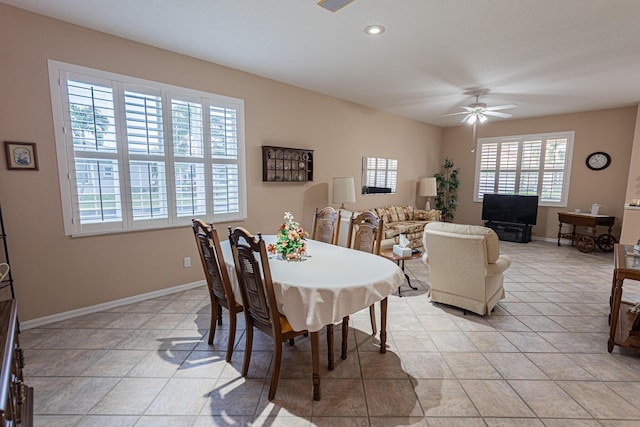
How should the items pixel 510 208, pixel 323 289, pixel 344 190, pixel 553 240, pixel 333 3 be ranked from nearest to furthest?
pixel 323 289, pixel 333 3, pixel 344 190, pixel 553 240, pixel 510 208

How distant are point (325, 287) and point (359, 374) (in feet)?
2.93

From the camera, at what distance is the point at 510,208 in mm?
7016

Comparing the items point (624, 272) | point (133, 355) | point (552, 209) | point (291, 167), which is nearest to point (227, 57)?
point (291, 167)

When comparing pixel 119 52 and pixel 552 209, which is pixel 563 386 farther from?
pixel 552 209

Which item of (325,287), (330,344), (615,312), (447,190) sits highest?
(447,190)

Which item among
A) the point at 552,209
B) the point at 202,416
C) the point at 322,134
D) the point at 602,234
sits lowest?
the point at 202,416

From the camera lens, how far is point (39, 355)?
95.0 inches

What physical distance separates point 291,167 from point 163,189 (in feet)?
6.20

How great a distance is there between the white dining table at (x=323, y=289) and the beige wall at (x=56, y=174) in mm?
1759

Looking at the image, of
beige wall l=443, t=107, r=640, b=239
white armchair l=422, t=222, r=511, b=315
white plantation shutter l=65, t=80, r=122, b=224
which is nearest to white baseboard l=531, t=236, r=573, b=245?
beige wall l=443, t=107, r=640, b=239

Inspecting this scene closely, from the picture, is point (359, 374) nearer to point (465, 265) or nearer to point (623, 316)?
point (465, 265)

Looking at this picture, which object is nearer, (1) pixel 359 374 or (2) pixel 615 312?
(1) pixel 359 374

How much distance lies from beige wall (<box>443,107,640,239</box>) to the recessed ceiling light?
581 centimetres

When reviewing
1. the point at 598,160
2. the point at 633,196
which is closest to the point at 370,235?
the point at 633,196
